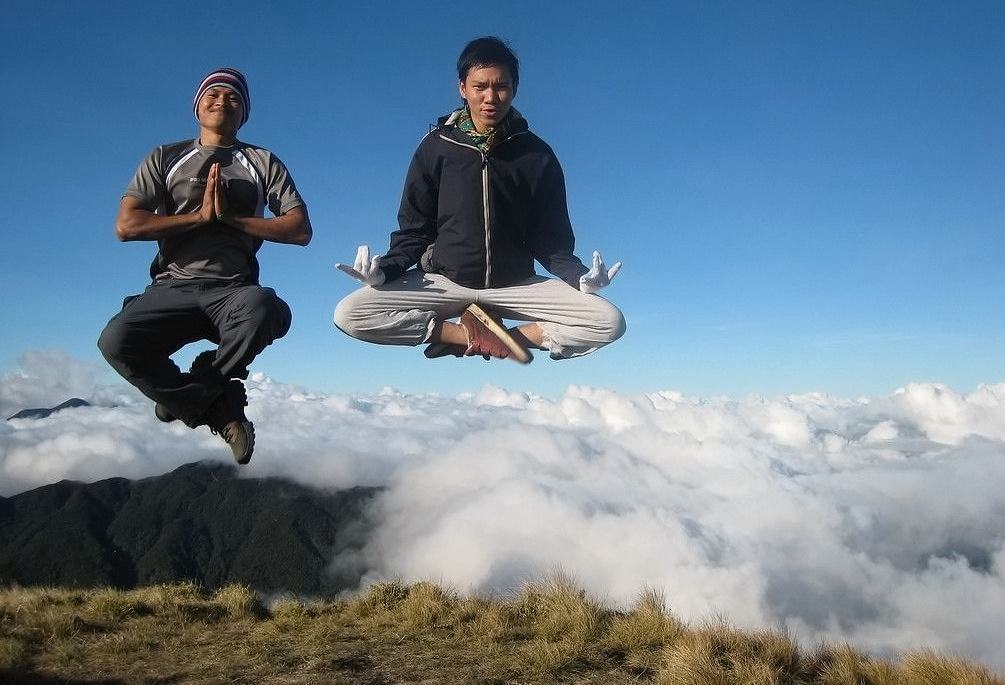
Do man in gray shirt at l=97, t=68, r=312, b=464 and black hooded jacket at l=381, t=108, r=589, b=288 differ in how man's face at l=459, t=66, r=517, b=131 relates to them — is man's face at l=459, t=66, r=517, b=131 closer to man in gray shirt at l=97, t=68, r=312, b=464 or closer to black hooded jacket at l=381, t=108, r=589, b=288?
black hooded jacket at l=381, t=108, r=589, b=288

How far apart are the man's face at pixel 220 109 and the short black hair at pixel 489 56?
1.91m

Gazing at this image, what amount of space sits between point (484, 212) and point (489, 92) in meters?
0.99

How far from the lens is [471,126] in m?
5.90

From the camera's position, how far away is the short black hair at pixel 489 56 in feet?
18.2

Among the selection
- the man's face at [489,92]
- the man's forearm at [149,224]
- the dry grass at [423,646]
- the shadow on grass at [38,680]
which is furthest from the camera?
the shadow on grass at [38,680]

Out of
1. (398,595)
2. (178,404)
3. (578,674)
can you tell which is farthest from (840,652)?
(178,404)

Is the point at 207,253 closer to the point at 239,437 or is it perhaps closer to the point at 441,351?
the point at 239,437

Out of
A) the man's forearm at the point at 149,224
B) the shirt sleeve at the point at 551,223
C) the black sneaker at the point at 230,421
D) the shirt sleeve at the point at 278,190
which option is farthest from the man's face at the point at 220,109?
the shirt sleeve at the point at 551,223

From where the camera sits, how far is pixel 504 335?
227 inches

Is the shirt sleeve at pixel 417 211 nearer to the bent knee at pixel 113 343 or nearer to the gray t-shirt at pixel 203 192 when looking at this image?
the gray t-shirt at pixel 203 192

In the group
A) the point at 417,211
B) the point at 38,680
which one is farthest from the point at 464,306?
the point at 38,680

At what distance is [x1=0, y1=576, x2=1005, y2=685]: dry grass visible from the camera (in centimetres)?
839

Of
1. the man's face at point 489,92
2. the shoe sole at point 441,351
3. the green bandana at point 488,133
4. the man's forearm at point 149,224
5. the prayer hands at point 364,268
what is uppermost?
the man's face at point 489,92

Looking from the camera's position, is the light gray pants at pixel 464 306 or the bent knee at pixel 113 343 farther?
the light gray pants at pixel 464 306
